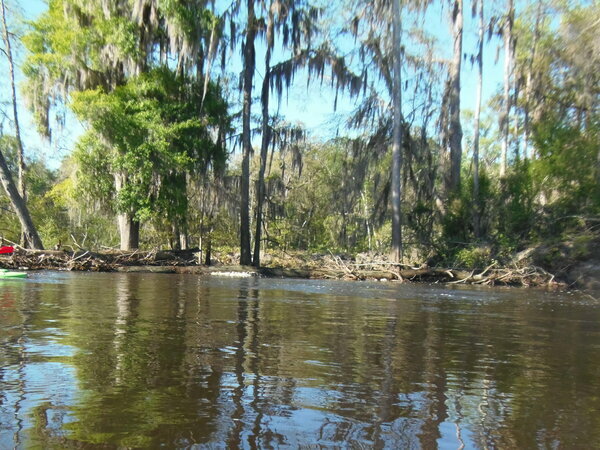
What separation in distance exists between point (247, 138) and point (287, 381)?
22054 millimetres

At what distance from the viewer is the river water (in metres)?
2.85

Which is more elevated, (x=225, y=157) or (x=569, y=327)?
(x=225, y=157)

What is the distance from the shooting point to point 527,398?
3693 mm

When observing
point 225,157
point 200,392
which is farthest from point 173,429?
point 225,157

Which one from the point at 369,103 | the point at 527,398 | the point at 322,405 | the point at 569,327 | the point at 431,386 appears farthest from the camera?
the point at 369,103

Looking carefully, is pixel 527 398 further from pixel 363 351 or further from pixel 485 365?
pixel 363 351

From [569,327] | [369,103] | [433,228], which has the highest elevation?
[369,103]

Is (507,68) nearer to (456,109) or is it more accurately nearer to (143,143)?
Result: (456,109)

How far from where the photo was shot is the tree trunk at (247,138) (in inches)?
977

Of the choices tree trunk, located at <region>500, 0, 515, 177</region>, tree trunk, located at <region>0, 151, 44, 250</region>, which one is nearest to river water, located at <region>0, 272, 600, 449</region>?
tree trunk, located at <region>0, 151, 44, 250</region>

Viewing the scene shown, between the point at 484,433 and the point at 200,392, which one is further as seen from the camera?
the point at 200,392

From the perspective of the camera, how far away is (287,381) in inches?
155

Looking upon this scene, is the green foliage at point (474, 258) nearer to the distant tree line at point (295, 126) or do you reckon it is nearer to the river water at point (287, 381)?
the distant tree line at point (295, 126)

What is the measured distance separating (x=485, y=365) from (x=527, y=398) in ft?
3.57
